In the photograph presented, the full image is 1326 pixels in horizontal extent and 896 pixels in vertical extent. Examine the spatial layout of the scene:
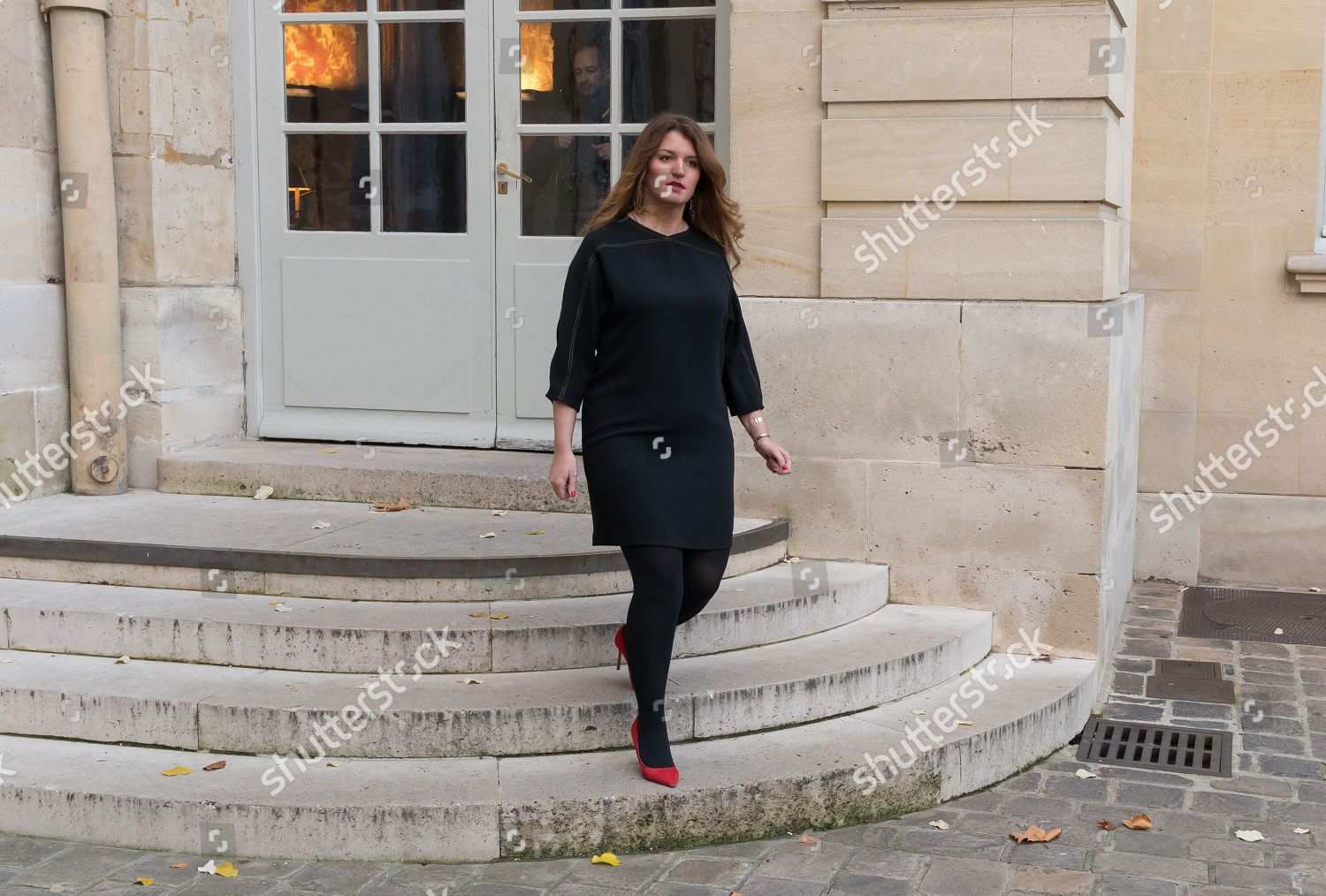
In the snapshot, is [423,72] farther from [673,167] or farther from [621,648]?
[621,648]

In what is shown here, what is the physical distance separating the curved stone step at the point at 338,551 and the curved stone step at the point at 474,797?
836 millimetres

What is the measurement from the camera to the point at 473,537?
18.7 feet

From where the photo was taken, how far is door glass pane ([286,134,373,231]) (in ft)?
23.4

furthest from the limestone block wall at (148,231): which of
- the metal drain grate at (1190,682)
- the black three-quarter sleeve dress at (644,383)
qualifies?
the metal drain grate at (1190,682)

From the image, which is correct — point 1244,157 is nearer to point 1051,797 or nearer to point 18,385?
point 1051,797

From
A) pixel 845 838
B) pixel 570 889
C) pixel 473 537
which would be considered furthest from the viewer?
pixel 473 537

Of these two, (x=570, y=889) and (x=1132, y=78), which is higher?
(x=1132, y=78)

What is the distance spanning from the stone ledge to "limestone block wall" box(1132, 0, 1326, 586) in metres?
0.06

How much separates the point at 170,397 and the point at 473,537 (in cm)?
200

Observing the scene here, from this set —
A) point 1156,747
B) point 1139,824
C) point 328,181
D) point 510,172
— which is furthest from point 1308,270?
point 328,181

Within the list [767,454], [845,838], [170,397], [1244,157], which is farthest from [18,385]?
[1244,157]

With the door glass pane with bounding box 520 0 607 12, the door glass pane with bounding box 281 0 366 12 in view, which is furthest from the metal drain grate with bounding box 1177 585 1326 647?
the door glass pane with bounding box 281 0 366 12

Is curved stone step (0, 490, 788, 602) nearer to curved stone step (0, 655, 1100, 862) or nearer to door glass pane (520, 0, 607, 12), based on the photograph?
curved stone step (0, 655, 1100, 862)

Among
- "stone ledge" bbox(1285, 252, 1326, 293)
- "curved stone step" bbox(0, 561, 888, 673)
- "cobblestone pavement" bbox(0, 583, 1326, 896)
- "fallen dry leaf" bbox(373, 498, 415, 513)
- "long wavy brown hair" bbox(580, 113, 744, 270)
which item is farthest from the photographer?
"stone ledge" bbox(1285, 252, 1326, 293)
